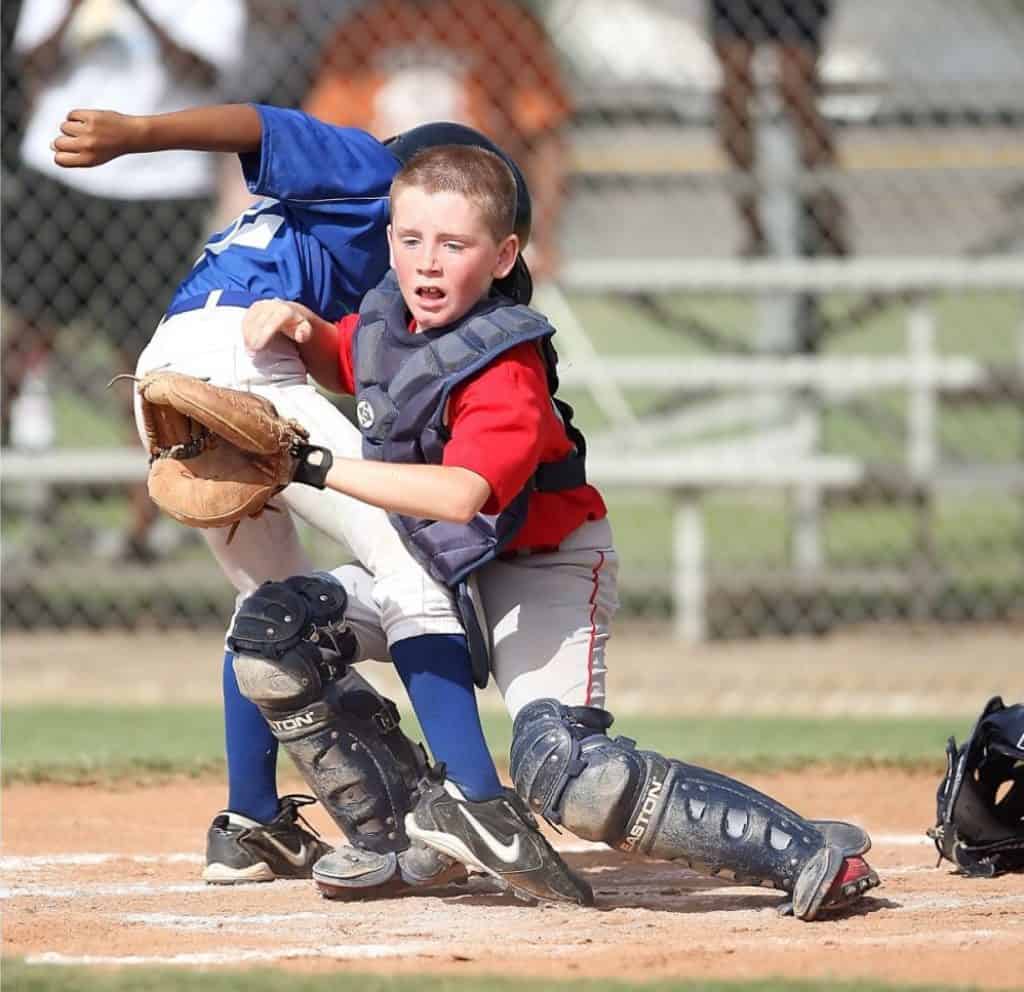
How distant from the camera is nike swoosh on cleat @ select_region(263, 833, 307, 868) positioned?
3449mm

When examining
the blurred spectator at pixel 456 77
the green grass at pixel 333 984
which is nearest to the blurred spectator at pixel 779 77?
the blurred spectator at pixel 456 77

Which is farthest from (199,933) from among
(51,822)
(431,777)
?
(51,822)

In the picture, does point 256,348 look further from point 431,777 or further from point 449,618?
point 431,777

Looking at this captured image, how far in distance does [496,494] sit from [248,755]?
2.71ft

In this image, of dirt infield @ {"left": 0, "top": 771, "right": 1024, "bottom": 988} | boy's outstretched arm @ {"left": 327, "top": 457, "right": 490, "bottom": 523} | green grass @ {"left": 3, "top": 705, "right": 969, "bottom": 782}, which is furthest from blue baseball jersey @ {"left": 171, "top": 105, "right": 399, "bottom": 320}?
green grass @ {"left": 3, "top": 705, "right": 969, "bottom": 782}

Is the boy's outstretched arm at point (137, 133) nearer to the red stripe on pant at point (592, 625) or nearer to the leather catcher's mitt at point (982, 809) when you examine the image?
the red stripe on pant at point (592, 625)

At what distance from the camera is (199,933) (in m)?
2.95

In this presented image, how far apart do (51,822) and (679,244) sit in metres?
12.1

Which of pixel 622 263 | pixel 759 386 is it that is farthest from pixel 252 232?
pixel 622 263

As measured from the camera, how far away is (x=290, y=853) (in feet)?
11.4

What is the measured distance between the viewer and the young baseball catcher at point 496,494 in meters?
2.96

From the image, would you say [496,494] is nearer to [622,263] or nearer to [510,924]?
[510,924]

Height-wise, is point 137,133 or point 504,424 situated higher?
point 137,133

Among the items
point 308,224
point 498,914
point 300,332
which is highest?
point 308,224
